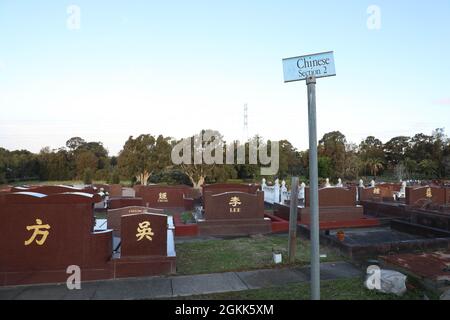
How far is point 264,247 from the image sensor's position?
415 inches

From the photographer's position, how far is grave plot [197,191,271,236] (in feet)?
43.4

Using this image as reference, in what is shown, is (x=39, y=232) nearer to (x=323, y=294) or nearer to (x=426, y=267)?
(x=323, y=294)

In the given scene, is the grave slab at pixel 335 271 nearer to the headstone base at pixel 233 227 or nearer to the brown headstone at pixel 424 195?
the headstone base at pixel 233 227

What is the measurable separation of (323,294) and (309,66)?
4404 mm

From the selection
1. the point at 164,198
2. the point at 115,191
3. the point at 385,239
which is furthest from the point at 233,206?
the point at 115,191

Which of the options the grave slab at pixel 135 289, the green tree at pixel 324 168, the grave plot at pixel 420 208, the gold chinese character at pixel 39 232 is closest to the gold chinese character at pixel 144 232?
the grave slab at pixel 135 289

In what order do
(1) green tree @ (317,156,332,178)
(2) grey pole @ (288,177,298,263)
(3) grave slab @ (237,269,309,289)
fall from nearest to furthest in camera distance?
(3) grave slab @ (237,269,309,289) < (2) grey pole @ (288,177,298,263) < (1) green tree @ (317,156,332,178)

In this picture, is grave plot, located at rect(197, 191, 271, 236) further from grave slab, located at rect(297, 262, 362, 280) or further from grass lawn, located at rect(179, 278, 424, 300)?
grass lawn, located at rect(179, 278, 424, 300)

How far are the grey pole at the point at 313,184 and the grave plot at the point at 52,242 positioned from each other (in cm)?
501

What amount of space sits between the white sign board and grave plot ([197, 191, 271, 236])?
1004 cm

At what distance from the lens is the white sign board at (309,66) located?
11.7 feet

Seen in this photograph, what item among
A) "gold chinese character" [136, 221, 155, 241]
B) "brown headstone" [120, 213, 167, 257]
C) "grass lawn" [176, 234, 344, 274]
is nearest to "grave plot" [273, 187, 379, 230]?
"grass lawn" [176, 234, 344, 274]
